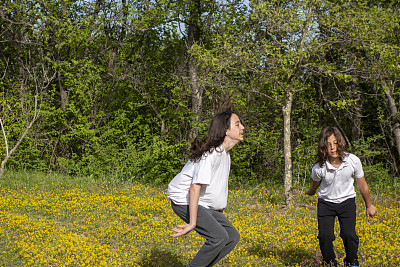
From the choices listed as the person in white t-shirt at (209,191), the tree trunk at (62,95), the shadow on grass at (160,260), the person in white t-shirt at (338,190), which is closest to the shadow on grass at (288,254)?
the person in white t-shirt at (338,190)

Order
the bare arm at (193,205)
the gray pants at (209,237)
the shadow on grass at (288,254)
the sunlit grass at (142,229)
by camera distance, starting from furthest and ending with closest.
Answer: the sunlit grass at (142,229), the shadow on grass at (288,254), the gray pants at (209,237), the bare arm at (193,205)

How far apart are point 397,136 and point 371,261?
349 inches

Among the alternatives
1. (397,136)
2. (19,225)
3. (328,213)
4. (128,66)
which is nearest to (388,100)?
(397,136)

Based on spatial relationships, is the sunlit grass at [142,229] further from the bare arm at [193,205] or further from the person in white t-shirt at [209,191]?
the bare arm at [193,205]

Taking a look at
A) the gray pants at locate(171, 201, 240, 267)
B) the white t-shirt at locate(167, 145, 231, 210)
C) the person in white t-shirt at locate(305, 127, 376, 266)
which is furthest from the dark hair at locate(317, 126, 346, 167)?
the gray pants at locate(171, 201, 240, 267)

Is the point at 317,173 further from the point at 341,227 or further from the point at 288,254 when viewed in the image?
the point at 288,254

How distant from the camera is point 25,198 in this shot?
1015 centimetres

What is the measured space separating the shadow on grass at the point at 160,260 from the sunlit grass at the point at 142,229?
0.01 m

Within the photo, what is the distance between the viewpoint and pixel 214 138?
4156mm

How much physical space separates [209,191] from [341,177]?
65.8 inches

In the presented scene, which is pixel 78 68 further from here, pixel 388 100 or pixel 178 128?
pixel 388 100

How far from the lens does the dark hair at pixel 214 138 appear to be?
13.4 feet

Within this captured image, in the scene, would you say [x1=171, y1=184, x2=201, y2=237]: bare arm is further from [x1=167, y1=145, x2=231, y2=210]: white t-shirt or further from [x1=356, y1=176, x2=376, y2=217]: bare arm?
[x1=356, y1=176, x2=376, y2=217]: bare arm

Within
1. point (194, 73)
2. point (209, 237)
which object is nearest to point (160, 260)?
point (209, 237)
